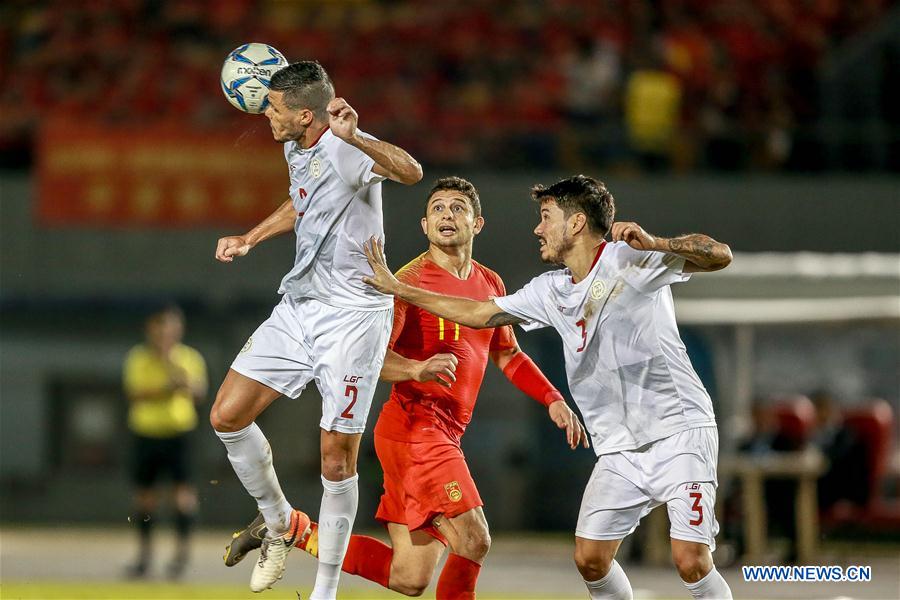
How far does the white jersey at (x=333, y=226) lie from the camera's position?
22.6 feet

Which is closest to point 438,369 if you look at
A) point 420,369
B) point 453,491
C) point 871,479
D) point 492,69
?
point 420,369

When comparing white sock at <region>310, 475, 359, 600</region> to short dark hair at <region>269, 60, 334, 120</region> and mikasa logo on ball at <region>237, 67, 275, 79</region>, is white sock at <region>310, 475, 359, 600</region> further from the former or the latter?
mikasa logo on ball at <region>237, 67, 275, 79</region>

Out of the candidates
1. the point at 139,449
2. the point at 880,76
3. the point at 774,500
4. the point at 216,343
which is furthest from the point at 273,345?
the point at 880,76

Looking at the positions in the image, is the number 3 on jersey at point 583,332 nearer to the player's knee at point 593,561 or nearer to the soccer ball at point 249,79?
the player's knee at point 593,561

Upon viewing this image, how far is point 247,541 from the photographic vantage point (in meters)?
7.40

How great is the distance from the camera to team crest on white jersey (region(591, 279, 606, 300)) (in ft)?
21.4

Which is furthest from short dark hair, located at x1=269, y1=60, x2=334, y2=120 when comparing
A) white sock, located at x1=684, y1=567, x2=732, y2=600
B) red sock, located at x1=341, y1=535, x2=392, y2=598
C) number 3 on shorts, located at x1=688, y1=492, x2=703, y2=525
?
white sock, located at x1=684, y1=567, x2=732, y2=600

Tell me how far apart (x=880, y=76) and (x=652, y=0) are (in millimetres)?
3330

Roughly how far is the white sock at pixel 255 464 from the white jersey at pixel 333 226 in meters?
0.77

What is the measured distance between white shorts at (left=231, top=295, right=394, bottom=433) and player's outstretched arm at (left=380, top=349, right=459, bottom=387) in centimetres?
7

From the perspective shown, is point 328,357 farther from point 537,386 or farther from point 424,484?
point 537,386

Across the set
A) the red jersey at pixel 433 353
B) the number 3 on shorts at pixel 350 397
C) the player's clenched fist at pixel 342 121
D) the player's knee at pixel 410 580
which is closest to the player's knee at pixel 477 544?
the player's knee at pixel 410 580

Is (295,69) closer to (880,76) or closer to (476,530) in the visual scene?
(476,530)

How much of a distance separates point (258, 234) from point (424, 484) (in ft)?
5.00
